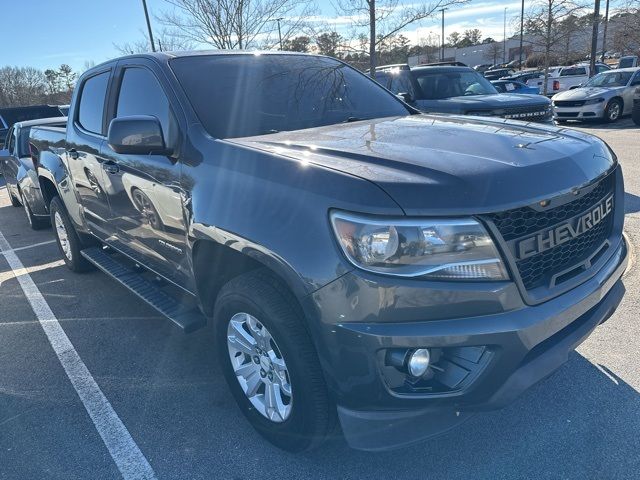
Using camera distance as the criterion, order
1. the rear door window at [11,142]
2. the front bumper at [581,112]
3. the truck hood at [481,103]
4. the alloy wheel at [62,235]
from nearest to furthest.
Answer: the alloy wheel at [62,235] → the truck hood at [481,103] → the rear door window at [11,142] → the front bumper at [581,112]

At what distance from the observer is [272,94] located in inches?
130

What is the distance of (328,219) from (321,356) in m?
0.57

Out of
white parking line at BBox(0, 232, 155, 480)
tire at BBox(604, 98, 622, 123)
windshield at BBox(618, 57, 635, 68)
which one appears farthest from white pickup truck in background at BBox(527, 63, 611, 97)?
white parking line at BBox(0, 232, 155, 480)

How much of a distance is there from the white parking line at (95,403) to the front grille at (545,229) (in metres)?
2.00

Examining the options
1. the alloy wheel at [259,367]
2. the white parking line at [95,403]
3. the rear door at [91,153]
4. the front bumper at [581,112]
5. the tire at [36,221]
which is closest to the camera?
the alloy wheel at [259,367]

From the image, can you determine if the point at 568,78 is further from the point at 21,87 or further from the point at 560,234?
the point at 21,87

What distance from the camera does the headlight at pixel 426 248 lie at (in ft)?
6.23

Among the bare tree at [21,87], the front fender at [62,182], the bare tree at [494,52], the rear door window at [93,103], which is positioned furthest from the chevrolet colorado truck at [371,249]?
the bare tree at [494,52]

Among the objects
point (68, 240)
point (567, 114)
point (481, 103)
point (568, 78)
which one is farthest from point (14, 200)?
point (568, 78)

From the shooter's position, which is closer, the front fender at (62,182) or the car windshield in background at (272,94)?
the car windshield in background at (272,94)

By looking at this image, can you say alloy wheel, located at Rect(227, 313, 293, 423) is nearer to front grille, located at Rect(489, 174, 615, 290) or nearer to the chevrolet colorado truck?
the chevrolet colorado truck

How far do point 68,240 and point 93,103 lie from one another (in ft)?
5.57

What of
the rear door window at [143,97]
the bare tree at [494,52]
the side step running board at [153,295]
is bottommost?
the side step running board at [153,295]

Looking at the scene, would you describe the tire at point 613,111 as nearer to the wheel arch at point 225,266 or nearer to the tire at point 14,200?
the tire at point 14,200
